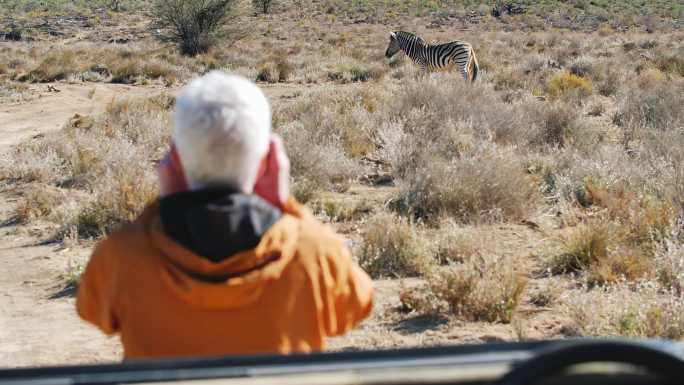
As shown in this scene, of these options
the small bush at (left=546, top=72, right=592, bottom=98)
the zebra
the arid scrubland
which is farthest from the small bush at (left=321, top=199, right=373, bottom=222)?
the zebra

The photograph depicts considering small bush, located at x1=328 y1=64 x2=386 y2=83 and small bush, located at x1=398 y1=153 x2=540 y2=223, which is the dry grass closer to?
small bush, located at x1=398 y1=153 x2=540 y2=223

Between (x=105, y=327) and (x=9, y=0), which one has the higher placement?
(x=105, y=327)

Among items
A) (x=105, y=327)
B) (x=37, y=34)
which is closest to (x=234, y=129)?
(x=105, y=327)

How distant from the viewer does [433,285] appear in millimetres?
5840

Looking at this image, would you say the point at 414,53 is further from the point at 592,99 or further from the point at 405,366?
the point at 405,366

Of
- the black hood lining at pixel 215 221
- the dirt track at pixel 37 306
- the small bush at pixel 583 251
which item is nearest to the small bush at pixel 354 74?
the dirt track at pixel 37 306

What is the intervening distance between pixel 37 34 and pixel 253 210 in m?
42.3

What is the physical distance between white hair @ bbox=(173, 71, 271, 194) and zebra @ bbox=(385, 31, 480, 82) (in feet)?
52.7

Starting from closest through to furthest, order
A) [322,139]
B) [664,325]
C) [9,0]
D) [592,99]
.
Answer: [664,325] < [322,139] < [592,99] < [9,0]

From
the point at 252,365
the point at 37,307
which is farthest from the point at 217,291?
the point at 37,307

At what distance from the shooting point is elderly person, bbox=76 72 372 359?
205 cm

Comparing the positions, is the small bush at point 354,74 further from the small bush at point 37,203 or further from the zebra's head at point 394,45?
the small bush at point 37,203

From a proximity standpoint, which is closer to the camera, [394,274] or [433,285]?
[433,285]

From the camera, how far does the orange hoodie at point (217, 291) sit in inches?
81.2
